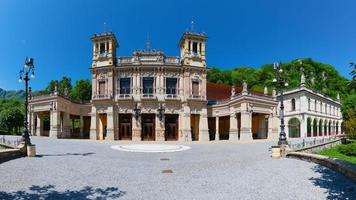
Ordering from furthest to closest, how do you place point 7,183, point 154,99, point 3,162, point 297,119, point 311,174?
point 297,119 → point 154,99 → point 3,162 → point 311,174 → point 7,183

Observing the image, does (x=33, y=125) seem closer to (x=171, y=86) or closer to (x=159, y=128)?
(x=159, y=128)

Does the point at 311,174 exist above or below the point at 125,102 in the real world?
below

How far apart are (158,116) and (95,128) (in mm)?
9947

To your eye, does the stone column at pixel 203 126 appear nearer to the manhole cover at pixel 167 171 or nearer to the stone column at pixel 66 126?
the stone column at pixel 66 126

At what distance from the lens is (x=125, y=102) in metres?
38.7

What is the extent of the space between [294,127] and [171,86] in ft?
91.6

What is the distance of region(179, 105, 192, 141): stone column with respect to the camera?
126 ft

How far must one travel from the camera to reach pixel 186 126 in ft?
127

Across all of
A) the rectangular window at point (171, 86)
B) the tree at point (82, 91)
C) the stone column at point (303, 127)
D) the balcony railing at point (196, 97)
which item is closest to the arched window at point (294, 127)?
the stone column at point (303, 127)

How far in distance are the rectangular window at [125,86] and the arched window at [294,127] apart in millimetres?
32901

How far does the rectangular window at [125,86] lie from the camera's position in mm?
39469

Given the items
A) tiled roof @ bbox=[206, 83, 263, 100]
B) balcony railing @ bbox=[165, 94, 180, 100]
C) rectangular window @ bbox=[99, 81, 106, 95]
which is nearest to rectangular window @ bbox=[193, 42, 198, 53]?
balcony railing @ bbox=[165, 94, 180, 100]

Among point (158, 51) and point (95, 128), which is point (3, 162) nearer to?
point (95, 128)

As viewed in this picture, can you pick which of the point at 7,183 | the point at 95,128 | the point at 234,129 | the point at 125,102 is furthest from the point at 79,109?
the point at 7,183
